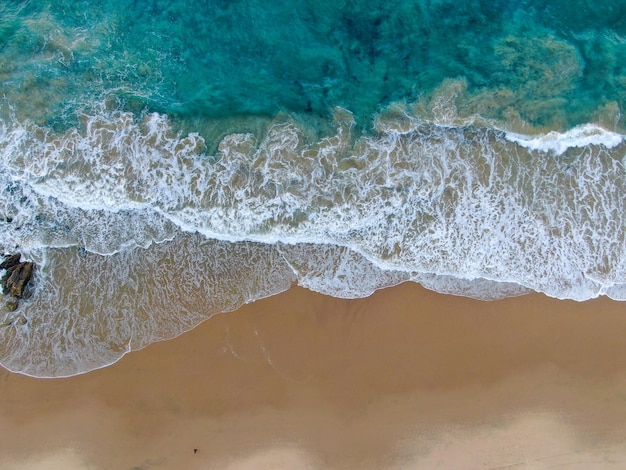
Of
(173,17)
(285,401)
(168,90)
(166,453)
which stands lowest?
(166,453)

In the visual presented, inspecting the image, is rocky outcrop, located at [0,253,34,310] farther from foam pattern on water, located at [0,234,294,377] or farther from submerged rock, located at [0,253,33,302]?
foam pattern on water, located at [0,234,294,377]

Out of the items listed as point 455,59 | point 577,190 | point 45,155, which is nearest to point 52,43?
point 45,155

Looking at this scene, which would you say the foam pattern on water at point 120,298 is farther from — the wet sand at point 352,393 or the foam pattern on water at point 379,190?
the foam pattern on water at point 379,190

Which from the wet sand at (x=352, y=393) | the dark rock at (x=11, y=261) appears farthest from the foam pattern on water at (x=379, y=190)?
the wet sand at (x=352, y=393)

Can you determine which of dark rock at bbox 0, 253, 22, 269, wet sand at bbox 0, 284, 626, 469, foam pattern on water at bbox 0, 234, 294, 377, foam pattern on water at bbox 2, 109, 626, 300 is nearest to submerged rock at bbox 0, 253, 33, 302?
dark rock at bbox 0, 253, 22, 269

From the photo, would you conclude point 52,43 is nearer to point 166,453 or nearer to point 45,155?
point 45,155

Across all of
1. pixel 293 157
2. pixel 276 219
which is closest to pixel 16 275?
pixel 276 219
